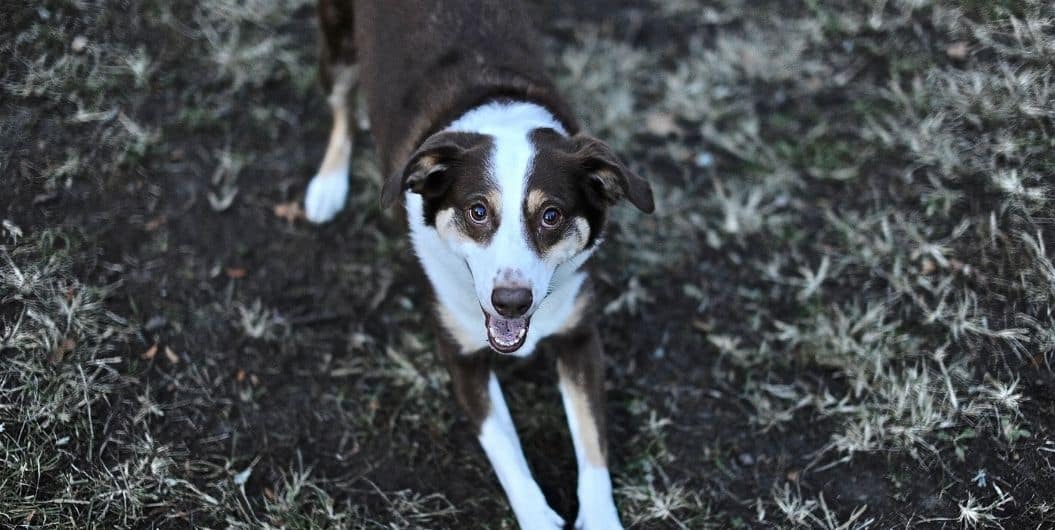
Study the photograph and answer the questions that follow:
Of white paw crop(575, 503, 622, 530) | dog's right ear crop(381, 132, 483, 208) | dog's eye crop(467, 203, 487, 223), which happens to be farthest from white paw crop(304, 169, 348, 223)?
white paw crop(575, 503, 622, 530)

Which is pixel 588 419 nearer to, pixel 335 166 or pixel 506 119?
pixel 506 119

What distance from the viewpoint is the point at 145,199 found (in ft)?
13.5

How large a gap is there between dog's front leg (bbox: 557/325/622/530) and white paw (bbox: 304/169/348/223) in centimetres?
144

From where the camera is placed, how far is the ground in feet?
11.2

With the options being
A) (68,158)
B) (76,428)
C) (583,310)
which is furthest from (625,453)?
(68,158)

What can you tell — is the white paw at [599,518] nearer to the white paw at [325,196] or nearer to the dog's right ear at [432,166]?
the dog's right ear at [432,166]

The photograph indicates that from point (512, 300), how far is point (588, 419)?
85 cm

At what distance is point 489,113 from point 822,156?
6.27ft

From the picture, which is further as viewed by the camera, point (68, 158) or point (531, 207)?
point (68, 158)

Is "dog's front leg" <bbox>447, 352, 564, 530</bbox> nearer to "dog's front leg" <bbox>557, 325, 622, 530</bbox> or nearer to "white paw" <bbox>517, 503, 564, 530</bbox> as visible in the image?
"white paw" <bbox>517, 503, 564, 530</bbox>

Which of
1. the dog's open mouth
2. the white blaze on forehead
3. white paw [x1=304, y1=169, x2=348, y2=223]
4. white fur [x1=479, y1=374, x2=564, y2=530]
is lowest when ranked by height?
white fur [x1=479, y1=374, x2=564, y2=530]

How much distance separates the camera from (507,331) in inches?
117

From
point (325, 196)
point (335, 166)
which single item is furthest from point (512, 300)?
point (335, 166)

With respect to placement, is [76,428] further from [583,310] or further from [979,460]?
[979,460]
